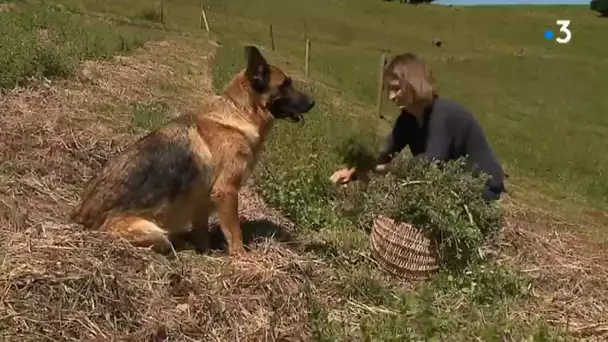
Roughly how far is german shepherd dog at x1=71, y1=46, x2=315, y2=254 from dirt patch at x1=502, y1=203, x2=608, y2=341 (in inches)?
81.2

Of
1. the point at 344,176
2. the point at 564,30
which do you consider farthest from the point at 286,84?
the point at 564,30

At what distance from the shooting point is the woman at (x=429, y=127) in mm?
5406

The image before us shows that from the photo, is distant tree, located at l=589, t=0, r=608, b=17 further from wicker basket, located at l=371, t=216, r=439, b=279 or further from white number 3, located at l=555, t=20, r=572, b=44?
wicker basket, located at l=371, t=216, r=439, b=279

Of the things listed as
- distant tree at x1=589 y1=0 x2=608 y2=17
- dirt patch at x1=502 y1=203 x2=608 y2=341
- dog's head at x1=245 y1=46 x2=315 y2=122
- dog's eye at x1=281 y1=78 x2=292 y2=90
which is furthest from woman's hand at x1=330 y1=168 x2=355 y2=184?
distant tree at x1=589 y1=0 x2=608 y2=17

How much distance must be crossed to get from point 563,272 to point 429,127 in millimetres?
1561

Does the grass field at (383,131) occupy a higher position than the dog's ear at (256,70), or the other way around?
the dog's ear at (256,70)

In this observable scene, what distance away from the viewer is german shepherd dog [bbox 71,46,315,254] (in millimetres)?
4715

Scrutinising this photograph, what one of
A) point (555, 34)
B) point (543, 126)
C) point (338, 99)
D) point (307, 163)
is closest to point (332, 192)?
point (307, 163)

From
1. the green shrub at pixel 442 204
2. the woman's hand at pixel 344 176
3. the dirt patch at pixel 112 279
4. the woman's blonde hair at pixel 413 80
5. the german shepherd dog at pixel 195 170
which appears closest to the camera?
the dirt patch at pixel 112 279

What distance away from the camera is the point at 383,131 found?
14.2 metres

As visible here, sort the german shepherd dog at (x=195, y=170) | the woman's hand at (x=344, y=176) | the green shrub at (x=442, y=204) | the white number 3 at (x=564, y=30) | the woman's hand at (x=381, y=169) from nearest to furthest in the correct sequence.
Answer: the german shepherd dog at (x=195, y=170) → the green shrub at (x=442, y=204) → the woman's hand at (x=381, y=169) → the woman's hand at (x=344, y=176) → the white number 3 at (x=564, y=30)

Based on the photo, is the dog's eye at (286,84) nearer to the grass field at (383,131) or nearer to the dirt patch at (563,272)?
the grass field at (383,131)

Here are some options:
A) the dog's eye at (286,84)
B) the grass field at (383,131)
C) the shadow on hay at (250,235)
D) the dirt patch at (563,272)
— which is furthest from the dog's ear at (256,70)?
the dirt patch at (563,272)

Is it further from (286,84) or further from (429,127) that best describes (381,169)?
(286,84)
